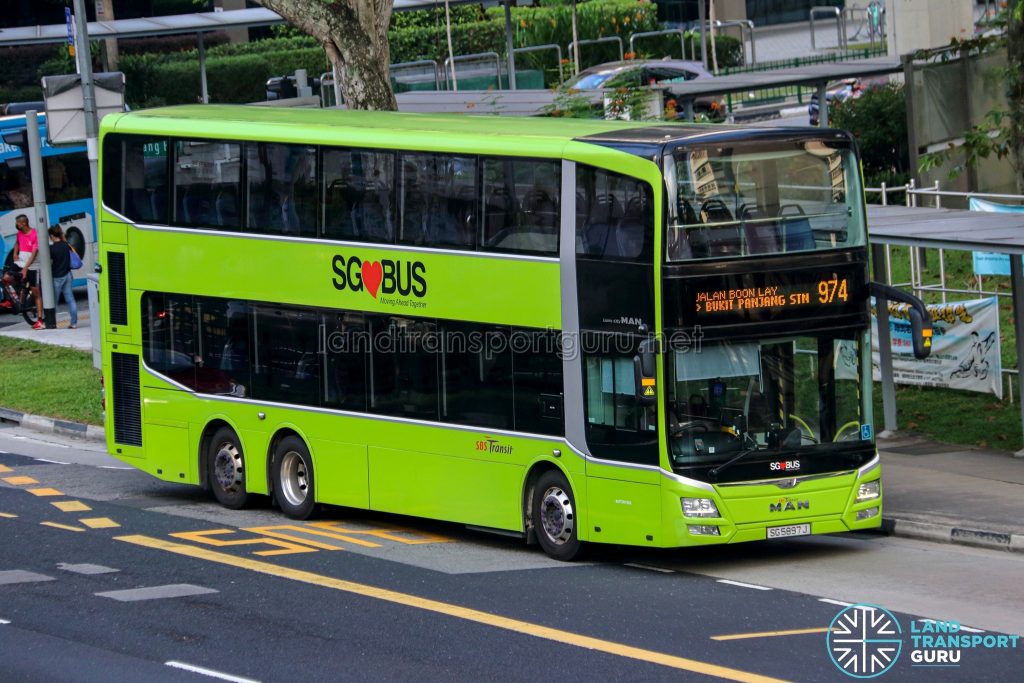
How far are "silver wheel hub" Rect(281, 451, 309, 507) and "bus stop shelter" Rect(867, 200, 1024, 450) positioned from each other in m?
6.83

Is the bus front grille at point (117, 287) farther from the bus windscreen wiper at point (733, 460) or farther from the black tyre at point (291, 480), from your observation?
the bus windscreen wiper at point (733, 460)

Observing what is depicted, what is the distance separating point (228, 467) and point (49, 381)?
9041mm

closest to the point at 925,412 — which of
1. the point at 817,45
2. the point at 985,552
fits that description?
the point at 985,552

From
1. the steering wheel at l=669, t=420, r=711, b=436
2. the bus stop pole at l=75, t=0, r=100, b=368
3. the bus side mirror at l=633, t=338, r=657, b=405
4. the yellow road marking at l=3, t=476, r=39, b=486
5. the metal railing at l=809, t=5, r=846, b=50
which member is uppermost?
the metal railing at l=809, t=5, r=846, b=50

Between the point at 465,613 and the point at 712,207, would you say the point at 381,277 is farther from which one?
the point at 465,613

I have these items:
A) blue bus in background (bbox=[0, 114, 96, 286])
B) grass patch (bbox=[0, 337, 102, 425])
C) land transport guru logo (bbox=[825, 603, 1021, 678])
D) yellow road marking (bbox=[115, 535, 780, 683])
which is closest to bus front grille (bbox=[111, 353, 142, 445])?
yellow road marking (bbox=[115, 535, 780, 683])

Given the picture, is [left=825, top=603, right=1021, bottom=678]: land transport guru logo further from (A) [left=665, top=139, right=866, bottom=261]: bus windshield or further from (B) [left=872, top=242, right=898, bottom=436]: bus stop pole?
(B) [left=872, top=242, right=898, bottom=436]: bus stop pole

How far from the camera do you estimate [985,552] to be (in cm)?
1476

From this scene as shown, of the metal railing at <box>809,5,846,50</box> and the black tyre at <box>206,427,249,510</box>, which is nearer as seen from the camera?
the black tyre at <box>206,427,249,510</box>

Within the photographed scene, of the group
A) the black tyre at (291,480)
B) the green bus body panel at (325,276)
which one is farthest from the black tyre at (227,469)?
the green bus body panel at (325,276)

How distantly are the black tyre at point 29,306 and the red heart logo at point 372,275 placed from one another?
17.3 meters

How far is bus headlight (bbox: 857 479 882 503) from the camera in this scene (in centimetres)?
1430

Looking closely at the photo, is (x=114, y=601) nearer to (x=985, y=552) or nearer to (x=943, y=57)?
(x=985, y=552)

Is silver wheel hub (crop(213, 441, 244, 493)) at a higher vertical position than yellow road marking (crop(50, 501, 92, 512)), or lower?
higher
